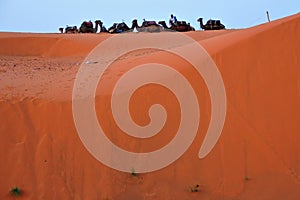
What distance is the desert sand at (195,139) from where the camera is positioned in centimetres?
529

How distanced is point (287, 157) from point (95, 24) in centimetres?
1858

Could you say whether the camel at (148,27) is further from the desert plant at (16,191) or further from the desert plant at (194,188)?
the desert plant at (16,191)

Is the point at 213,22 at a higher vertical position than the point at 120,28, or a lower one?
higher

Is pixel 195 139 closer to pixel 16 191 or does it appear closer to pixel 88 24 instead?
pixel 16 191

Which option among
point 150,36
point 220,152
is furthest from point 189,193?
point 150,36

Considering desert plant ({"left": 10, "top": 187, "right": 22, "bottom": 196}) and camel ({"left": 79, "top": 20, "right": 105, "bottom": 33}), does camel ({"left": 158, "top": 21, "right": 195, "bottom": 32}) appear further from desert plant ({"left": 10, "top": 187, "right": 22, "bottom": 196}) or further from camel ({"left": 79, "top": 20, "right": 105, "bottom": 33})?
desert plant ({"left": 10, "top": 187, "right": 22, "bottom": 196})

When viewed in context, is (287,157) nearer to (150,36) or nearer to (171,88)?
(171,88)

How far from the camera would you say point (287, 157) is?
589cm

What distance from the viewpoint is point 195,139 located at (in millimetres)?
6016

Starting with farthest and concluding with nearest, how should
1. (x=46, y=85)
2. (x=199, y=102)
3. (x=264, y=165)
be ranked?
1. (x=46, y=85)
2. (x=199, y=102)
3. (x=264, y=165)

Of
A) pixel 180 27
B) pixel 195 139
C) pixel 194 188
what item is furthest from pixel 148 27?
pixel 194 188

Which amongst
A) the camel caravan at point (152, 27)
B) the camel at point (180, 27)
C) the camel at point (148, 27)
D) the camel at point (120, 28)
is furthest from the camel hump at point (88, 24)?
the camel at point (180, 27)

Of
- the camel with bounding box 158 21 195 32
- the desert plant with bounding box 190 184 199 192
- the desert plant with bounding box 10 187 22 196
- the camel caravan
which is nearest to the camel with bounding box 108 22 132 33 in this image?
the camel caravan

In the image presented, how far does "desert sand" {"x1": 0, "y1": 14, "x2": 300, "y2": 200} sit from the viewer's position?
5.29m
